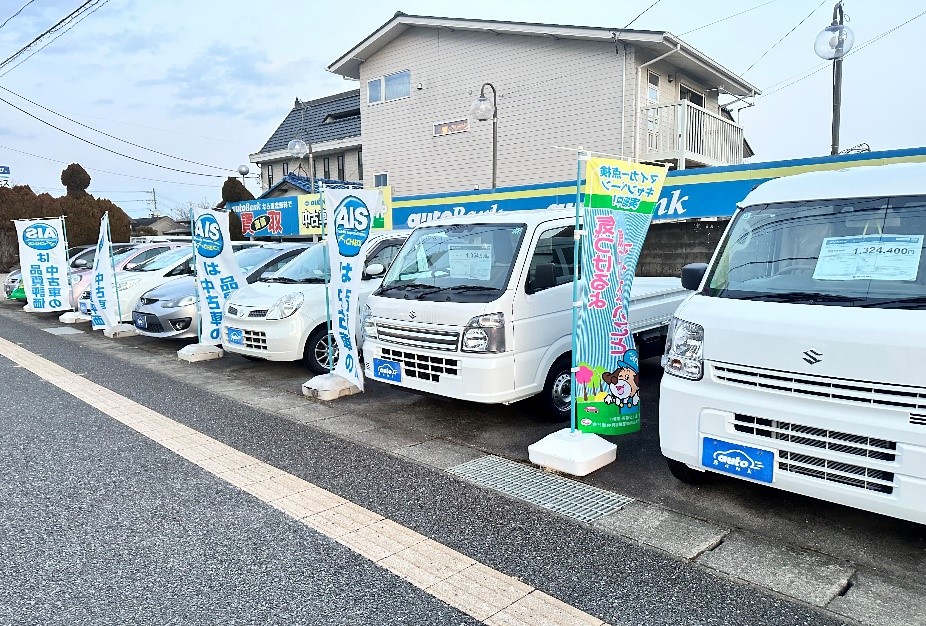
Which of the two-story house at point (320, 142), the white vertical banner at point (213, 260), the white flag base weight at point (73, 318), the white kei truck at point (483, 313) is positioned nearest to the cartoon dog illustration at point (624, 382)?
the white kei truck at point (483, 313)

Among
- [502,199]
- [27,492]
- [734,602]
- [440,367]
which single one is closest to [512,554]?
[734,602]

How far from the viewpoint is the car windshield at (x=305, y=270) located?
25.0 feet

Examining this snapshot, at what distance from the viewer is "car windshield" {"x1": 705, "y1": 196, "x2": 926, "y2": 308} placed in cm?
321

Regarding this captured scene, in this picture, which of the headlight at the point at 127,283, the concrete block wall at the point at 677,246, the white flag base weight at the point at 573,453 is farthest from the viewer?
the headlight at the point at 127,283

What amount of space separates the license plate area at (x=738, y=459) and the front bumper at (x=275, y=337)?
4.80m

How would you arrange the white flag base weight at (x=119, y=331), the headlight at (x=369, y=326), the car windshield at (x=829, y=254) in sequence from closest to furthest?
the car windshield at (x=829, y=254) → the headlight at (x=369, y=326) → the white flag base weight at (x=119, y=331)

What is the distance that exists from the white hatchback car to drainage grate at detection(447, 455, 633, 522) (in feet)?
10.4

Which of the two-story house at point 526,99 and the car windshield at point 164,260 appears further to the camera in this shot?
the two-story house at point 526,99

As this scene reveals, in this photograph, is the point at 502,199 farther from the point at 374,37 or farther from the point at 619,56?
the point at 374,37

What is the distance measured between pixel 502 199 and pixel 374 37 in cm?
924

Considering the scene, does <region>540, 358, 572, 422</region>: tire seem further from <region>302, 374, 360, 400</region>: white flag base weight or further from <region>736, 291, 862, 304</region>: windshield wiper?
<region>302, 374, 360, 400</region>: white flag base weight

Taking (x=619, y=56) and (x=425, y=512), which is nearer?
(x=425, y=512)

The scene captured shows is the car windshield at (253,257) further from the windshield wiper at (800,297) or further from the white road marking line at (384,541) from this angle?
the windshield wiper at (800,297)

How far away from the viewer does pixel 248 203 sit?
1994 centimetres
